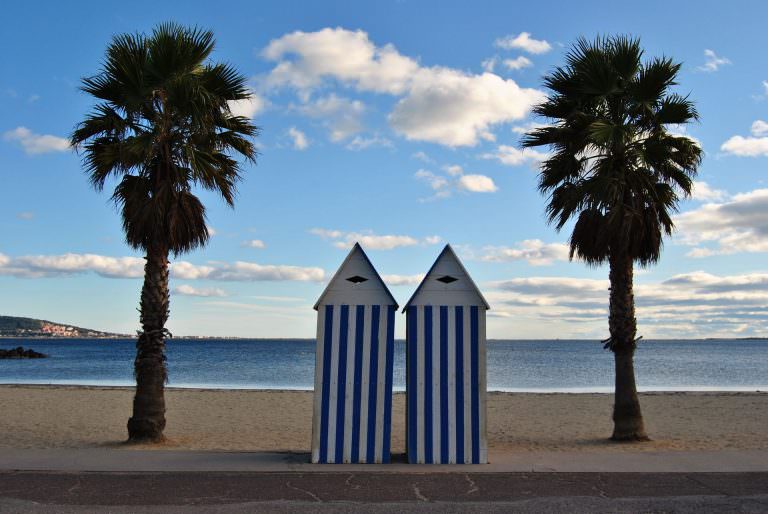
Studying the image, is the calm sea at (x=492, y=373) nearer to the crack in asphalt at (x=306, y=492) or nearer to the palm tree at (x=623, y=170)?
the palm tree at (x=623, y=170)

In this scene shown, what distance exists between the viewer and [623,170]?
1359 centimetres

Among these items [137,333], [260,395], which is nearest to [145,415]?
[137,333]

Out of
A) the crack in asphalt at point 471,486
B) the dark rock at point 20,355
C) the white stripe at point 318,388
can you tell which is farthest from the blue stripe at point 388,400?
the dark rock at point 20,355

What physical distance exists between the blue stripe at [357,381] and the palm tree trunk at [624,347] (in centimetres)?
555

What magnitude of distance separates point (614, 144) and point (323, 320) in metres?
6.72

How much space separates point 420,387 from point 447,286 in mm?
1636

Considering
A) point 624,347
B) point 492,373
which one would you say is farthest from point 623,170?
point 492,373

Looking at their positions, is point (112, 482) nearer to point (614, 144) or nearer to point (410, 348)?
point (410, 348)

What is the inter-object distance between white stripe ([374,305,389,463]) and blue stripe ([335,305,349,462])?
52 centimetres

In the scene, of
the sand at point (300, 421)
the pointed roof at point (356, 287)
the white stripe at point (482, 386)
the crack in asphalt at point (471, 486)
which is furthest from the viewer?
the sand at point (300, 421)

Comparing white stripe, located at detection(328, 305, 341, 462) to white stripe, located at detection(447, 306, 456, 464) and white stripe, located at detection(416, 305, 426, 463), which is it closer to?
white stripe, located at detection(416, 305, 426, 463)

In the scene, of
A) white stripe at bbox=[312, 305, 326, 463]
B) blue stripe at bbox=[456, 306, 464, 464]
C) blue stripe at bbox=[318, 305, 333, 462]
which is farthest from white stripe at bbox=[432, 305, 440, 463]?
white stripe at bbox=[312, 305, 326, 463]

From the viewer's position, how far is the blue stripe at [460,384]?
10.5 m

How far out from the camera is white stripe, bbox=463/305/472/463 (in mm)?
10516
